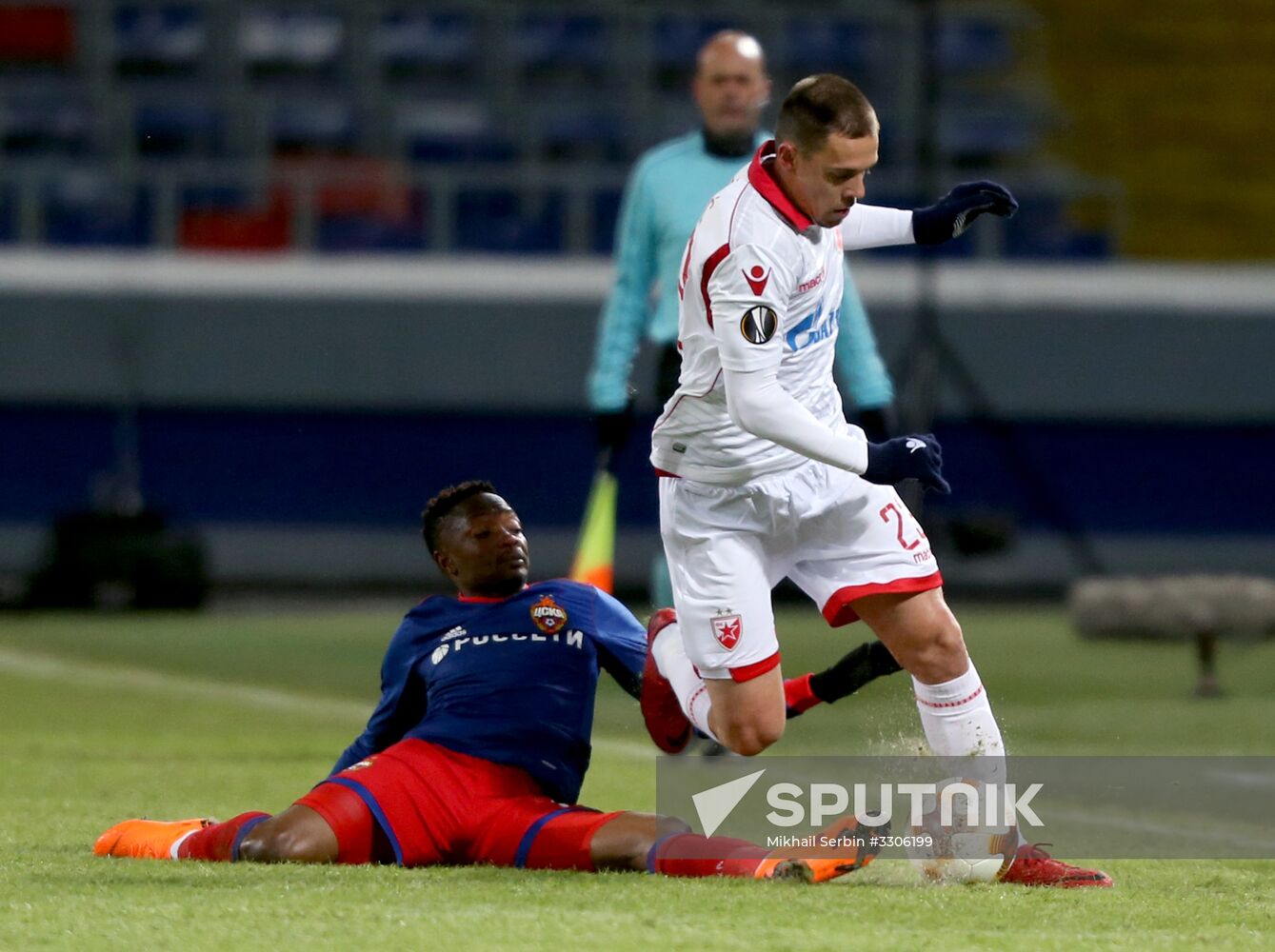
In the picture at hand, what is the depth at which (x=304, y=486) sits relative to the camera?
1952 centimetres

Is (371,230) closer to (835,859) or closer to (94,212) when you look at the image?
(94,212)

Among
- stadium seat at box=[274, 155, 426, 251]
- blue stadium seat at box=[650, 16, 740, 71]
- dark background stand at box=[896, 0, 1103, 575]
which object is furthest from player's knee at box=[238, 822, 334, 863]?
blue stadium seat at box=[650, 16, 740, 71]

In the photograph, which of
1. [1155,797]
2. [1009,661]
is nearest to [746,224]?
[1155,797]

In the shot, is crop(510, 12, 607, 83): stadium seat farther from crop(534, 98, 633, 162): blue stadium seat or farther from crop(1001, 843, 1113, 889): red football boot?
crop(1001, 843, 1113, 889): red football boot

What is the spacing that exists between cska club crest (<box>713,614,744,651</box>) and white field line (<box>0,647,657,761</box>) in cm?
292

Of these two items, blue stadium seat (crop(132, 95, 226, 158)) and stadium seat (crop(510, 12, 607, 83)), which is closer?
blue stadium seat (crop(132, 95, 226, 158))

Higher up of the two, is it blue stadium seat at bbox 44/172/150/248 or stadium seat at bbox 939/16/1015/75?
stadium seat at bbox 939/16/1015/75

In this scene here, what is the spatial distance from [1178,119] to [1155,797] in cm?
1565

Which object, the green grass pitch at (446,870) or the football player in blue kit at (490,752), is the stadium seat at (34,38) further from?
the football player in blue kit at (490,752)

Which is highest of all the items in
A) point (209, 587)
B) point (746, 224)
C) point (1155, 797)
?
point (746, 224)

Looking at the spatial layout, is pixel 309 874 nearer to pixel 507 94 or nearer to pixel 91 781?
pixel 91 781

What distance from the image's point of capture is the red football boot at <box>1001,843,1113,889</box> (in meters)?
4.28

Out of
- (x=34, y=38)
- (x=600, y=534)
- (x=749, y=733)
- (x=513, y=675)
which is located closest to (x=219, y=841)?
(x=513, y=675)

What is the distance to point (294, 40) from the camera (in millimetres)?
19719
